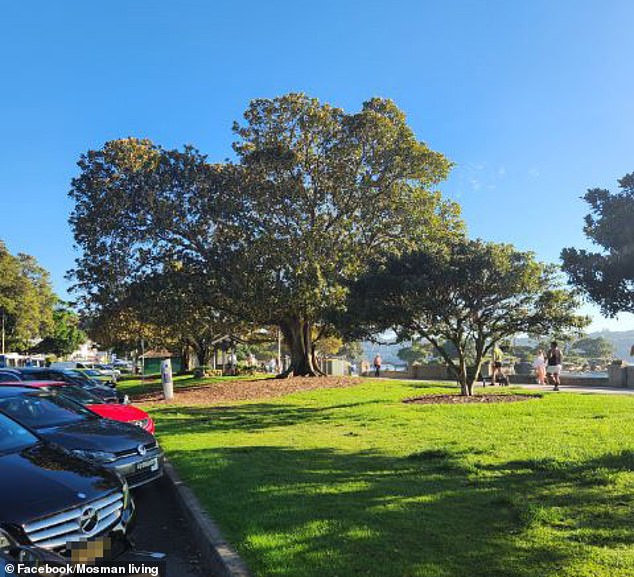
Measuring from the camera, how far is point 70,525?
13.4 ft

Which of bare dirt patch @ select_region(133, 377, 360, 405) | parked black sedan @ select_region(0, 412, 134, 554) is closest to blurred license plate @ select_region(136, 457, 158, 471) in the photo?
parked black sedan @ select_region(0, 412, 134, 554)

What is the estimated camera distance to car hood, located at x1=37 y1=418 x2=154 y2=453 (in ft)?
23.0

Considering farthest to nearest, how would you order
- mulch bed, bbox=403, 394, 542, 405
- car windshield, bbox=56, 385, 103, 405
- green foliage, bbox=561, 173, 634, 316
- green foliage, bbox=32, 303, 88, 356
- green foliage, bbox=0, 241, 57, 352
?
green foliage, bbox=32, 303, 88, 356 < green foliage, bbox=0, 241, 57, 352 < mulch bed, bbox=403, 394, 542, 405 < car windshield, bbox=56, 385, 103, 405 < green foliage, bbox=561, 173, 634, 316

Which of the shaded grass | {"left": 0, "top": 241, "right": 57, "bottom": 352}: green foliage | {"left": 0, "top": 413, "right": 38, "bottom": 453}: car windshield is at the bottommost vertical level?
the shaded grass

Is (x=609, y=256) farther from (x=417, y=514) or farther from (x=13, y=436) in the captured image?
(x=13, y=436)

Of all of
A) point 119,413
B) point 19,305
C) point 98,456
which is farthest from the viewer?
point 19,305

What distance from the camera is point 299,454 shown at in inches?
364

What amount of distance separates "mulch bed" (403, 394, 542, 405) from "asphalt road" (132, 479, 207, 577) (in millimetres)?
9109

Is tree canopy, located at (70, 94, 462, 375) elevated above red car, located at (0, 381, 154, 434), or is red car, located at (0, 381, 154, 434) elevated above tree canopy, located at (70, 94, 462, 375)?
tree canopy, located at (70, 94, 462, 375)

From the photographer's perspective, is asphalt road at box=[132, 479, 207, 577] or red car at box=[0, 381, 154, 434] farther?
red car at box=[0, 381, 154, 434]

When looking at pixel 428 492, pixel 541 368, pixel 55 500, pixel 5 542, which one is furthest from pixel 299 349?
pixel 5 542

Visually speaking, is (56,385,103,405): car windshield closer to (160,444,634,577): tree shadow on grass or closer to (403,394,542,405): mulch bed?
(160,444,634,577): tree shadow on grass

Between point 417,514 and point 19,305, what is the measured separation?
209ft

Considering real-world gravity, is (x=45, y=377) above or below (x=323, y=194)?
below
